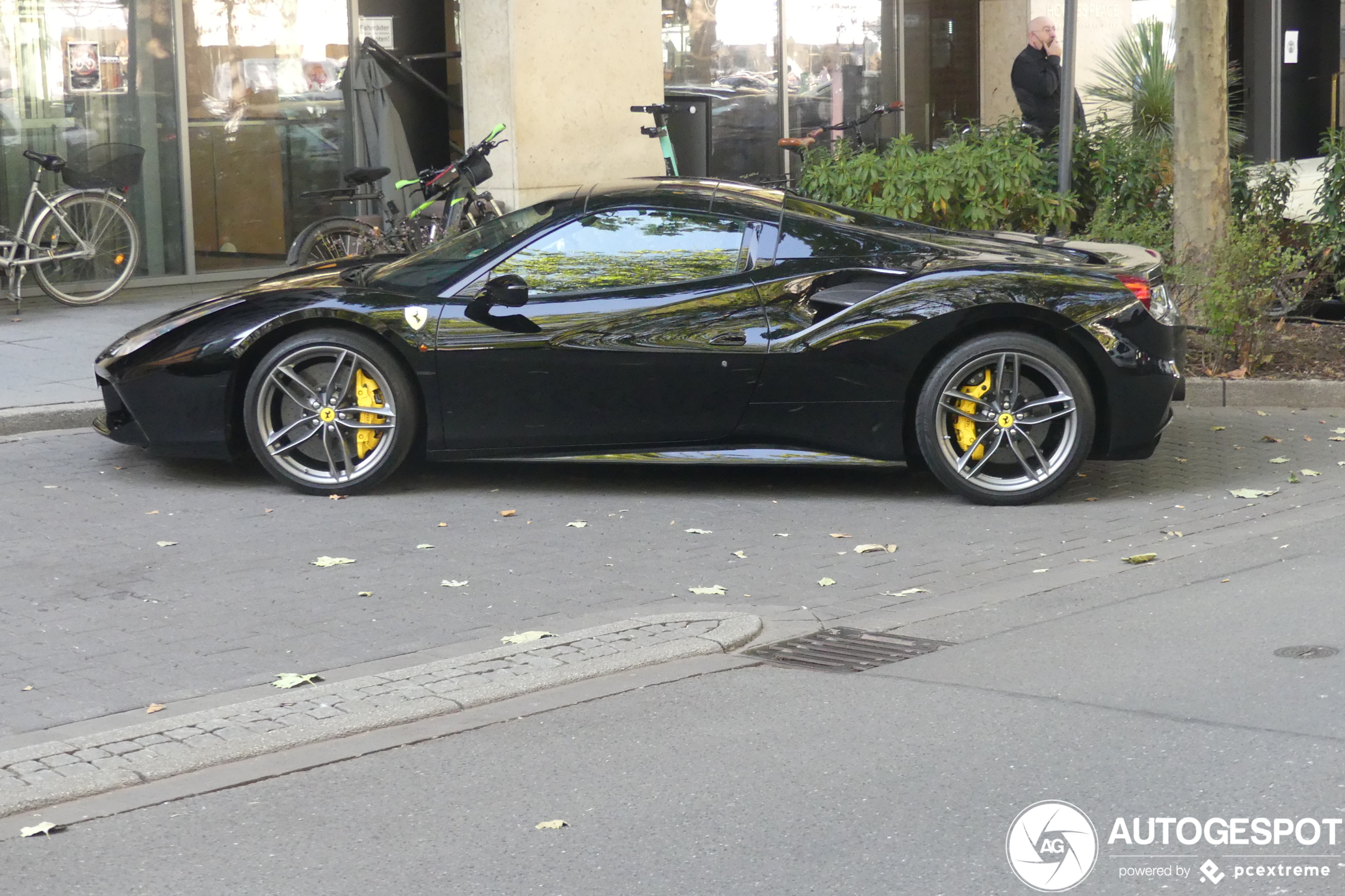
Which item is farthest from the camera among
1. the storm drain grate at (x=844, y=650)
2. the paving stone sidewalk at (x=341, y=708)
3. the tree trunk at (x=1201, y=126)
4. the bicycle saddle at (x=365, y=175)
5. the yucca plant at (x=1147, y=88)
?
the yucca plant at (x=1147, y=88)

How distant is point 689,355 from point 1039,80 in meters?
7.82

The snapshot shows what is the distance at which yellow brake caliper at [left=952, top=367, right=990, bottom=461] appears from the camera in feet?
24.1

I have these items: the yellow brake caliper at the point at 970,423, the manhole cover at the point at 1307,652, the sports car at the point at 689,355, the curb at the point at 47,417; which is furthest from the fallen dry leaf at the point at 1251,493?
the curb at the point at 47,417

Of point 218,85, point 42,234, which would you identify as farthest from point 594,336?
point 218,85

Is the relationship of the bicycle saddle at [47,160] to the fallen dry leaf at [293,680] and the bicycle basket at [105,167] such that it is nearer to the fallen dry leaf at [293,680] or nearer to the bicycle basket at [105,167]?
the bicycle basket at [105,167]

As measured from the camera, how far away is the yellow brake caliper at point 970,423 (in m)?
7.35

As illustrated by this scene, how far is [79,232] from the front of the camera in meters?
Answer: 13.0

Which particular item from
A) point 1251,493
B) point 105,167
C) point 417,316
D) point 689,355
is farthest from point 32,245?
point 1251,493

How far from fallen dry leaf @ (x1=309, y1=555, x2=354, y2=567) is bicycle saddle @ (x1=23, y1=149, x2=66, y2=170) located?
748cm

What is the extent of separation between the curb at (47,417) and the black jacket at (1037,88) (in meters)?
8.18

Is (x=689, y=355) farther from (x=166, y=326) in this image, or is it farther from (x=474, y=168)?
(x=474, y=168)

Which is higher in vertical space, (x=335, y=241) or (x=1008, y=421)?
(x=335, y=241)

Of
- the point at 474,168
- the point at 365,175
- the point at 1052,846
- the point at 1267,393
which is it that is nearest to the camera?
the point at 1052,846

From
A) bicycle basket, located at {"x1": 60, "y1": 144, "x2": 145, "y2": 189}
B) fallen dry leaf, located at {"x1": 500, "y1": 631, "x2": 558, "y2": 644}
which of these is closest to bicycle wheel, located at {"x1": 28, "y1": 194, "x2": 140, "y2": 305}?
bicycle basket, located at {"x1": 60, "y1": 144, "x2": 145, "y2": 189}
